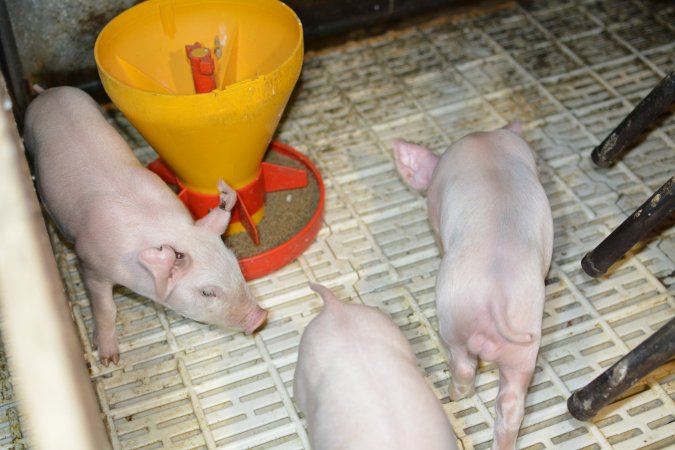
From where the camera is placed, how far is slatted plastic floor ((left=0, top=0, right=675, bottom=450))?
1970mm

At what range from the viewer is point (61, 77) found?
2.66 metres

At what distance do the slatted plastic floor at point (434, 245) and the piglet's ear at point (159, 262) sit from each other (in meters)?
0.31

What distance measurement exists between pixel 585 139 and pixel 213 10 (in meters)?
1.17

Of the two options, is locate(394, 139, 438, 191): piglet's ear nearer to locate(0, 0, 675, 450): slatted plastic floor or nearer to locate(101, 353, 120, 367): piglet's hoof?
locate(0, 0, 675, 450): slatted plastic floor

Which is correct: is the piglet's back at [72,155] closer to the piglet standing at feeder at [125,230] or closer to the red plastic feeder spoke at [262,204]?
the piglet standing at feeder at [125,230]

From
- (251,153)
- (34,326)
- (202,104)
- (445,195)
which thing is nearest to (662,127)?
(445,195)

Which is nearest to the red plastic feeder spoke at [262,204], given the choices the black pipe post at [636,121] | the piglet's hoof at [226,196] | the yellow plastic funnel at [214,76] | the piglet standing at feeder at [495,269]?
the yellow plastic funnel at [214,76]

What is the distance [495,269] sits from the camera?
1712mm

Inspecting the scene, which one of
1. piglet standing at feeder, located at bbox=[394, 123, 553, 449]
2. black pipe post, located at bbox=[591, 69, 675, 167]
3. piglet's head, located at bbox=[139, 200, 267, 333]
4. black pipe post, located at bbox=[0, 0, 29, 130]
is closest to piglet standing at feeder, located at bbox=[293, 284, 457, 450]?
piglet standing at feeder, located at bbox=[394, 123, 553, 449]

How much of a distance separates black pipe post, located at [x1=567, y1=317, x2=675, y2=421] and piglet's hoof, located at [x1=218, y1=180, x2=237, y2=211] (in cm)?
88

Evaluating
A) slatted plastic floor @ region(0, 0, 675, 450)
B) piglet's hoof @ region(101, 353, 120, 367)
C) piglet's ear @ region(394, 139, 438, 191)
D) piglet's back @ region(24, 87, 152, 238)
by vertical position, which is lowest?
piglet's hoof @ region(101, 353, 120, 367)

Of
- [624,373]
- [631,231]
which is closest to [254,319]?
[624,373]

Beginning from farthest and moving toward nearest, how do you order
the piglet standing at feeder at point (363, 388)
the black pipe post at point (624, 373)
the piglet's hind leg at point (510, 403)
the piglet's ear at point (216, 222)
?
1. the piglet's ear at point (216, 222)
2. the piglet's hind leg at point (510, 403)
3. the black pipe post at point (624, 373)
4. the piglet standing at feeder at point (363, 388)

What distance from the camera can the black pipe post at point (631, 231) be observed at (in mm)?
2025
